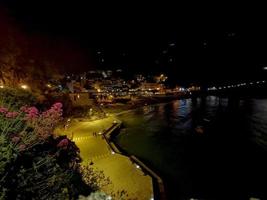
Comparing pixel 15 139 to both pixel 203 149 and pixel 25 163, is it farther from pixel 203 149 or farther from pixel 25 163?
pixel 203 149

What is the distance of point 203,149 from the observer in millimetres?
19953

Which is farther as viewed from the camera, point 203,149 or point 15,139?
point 203,149

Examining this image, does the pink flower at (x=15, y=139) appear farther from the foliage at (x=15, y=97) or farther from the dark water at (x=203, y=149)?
the dark water at (x=203, y=149)

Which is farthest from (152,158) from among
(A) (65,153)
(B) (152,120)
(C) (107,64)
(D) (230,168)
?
(C) (107,64)

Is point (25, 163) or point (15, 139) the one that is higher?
point (15, 139)

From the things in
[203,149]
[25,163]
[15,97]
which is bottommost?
[203,149]

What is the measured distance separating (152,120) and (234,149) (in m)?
12.7

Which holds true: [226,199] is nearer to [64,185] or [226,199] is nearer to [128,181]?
[128,181]

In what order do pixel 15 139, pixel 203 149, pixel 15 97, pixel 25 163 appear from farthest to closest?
1. pixel 203 149
2. pixel 15 97
3. pixel 25 163
4. pixel 15 139

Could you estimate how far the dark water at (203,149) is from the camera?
13.2m

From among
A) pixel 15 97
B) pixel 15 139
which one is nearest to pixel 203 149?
pixel 15 97

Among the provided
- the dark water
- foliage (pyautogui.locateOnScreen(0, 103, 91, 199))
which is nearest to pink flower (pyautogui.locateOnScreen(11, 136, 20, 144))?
foliage (pyautogui.locateOnScreen(0, 103, 91, 199))

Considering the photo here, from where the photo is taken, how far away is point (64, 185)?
6.44m

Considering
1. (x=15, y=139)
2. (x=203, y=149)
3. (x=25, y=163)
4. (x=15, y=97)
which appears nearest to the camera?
(x=15, y=139)
